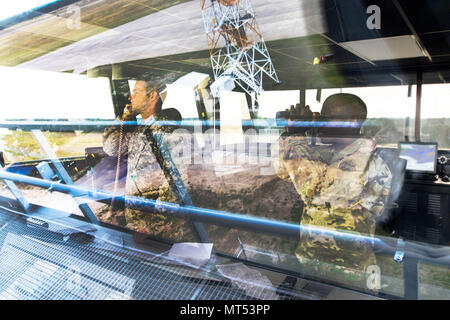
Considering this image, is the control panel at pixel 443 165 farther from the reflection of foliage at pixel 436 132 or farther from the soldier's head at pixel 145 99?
the soldier's head at pixel 145 99

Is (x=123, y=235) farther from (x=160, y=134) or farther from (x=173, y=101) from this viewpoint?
(x=173, y=101)

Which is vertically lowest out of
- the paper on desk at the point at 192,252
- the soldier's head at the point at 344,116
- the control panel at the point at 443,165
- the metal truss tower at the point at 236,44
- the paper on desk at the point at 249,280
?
the control panel at the point at 443,165

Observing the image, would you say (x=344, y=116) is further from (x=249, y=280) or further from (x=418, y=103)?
(x=418, y=103)

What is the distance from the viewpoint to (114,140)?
1.98 meters

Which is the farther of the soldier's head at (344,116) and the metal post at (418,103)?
the metal post at (418,103)

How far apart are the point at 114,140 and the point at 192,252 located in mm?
1141

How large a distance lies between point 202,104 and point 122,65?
0.62 meters

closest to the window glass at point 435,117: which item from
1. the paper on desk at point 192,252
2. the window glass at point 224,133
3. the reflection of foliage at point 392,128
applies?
the reflection of foliage at point 392,128

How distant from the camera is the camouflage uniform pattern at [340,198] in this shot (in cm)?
113

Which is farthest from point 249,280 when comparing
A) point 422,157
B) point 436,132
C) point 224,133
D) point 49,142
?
point 436,132

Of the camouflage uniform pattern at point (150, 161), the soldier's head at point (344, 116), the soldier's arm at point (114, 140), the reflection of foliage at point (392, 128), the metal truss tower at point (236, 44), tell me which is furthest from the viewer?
the reflection of foliage at point (392, 128)

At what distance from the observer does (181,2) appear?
1236mm

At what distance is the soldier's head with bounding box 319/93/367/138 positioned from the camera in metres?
1.53

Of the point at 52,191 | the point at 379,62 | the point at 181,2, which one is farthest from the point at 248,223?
the point at 379,62
